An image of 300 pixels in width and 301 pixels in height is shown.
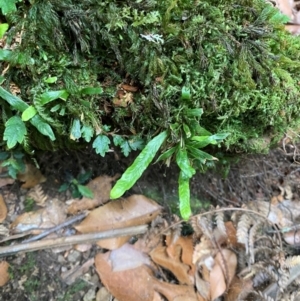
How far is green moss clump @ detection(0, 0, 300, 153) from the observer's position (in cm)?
138

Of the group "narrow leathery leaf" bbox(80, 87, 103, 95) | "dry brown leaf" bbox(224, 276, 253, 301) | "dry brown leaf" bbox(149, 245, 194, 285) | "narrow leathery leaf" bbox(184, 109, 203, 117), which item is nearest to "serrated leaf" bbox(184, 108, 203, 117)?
"narrow leathery leaf" bbox(184, 109, 203, 117)

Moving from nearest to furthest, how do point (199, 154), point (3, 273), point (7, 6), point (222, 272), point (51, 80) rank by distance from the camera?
point (7, 6) → point (51, 80) → point (199, 154) → point (3, 273) → point (222, 272)

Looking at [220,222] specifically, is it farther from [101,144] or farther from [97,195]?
[101,144]

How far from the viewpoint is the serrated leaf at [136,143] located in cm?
161

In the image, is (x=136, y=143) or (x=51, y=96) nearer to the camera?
(x=51, y=96)

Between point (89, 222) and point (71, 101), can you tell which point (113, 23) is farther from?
point (89, 222)

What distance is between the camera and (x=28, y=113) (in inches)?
55.4

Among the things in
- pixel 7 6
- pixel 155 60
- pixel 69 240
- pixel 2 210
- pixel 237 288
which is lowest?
pixel 237 288

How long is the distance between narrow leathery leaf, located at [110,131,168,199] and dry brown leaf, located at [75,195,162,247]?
2.24 feet

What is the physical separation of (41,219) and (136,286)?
666 millimetres

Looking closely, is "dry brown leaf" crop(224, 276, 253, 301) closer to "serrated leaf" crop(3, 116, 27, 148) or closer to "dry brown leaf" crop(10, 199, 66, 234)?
"dry brown leaf" crop(10, 199, 66, 234)

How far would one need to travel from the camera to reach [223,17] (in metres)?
1.46

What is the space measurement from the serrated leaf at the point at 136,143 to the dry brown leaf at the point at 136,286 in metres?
0.80

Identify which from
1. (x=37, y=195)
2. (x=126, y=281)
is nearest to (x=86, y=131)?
(x=37, y=195)
